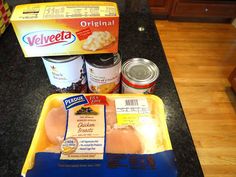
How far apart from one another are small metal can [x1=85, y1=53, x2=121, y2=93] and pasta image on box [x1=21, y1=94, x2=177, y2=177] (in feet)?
0.10

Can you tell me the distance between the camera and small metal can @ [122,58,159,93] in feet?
1.51

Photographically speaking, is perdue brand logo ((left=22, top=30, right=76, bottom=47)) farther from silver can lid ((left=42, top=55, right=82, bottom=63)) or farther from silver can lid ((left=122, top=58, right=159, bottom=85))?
silver can lid ((left=122, top=58, right=159, bottom=85))

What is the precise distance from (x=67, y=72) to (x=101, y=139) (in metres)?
0.17

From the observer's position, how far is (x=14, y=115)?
49 centimetres

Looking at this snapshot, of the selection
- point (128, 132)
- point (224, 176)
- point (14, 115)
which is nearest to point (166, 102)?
point (128, 132)

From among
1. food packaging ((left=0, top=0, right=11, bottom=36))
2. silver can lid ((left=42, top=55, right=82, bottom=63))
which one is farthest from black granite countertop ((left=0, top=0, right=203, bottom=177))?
silver can lid ((left=42, top=55, right=82, bottom=63))

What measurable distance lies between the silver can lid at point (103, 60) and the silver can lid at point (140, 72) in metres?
0.05

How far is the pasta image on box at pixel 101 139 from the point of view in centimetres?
34

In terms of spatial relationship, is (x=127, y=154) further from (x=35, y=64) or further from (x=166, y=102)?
(x=35, y=64)

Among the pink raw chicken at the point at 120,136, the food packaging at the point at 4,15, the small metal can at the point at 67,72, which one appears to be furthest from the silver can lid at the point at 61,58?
the food packaging at the point at 4,15

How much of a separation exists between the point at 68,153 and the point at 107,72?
0.19 meters

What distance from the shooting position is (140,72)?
0.49 metres

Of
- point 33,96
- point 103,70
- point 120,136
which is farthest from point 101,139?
point 33,96

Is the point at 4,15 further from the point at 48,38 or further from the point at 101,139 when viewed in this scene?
the point at 101,139
